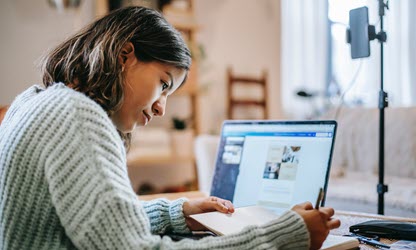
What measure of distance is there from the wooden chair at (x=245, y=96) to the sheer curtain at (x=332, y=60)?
0.24m

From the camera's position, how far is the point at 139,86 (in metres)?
0.83

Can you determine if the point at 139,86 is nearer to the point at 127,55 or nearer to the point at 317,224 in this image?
the point at 127,55

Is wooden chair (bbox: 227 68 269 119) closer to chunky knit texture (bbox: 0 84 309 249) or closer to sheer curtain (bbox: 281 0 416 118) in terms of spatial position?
sheer curtain (bbox: 281 0 416 118)

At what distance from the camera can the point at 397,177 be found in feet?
7.47

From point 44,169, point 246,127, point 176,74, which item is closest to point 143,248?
point 44,169

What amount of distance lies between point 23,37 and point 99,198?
8.65 feet

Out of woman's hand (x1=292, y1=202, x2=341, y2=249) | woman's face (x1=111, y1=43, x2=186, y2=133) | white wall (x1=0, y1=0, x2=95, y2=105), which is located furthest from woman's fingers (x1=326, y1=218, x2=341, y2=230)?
white wall (x1=0, y1=0, x2=95, y2=105)

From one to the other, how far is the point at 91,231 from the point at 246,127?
0.59 meters

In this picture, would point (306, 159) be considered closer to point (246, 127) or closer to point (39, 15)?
point (246, 127)

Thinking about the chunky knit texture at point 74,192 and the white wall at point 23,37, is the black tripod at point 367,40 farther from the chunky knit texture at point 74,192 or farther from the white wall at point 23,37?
the white wall at point 23,37

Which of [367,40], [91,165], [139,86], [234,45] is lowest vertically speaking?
[91,165]

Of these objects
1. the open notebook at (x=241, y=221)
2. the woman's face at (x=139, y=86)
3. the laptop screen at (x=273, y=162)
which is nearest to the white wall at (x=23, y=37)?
the laptop screen at (x=273, y=162)

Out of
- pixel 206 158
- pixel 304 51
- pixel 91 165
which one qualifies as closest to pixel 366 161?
pixel 206 158

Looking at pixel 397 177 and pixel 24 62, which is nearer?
pixel 397 177
